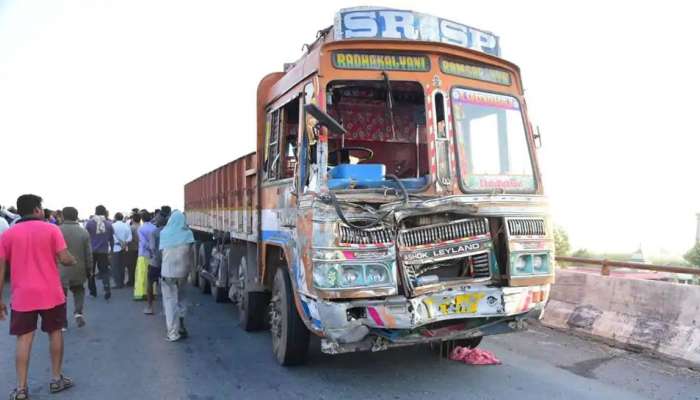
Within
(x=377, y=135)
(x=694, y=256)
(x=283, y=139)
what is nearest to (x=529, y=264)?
(x=283, y=139)

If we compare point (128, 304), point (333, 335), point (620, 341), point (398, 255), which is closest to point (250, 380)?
point (333, 335)

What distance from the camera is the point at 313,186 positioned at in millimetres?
4500

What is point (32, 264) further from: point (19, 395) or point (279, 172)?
point (279, 172)

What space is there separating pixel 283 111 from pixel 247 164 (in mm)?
1850

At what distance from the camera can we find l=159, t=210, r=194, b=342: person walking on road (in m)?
6.89

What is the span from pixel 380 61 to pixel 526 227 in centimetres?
192

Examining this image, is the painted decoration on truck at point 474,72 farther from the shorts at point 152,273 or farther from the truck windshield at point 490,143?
the shorts at point 152,273

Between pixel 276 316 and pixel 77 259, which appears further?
pixel 77 259

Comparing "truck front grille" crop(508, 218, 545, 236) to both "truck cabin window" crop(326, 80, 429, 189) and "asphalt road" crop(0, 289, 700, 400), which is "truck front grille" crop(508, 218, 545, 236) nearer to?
"truck cabin window" crop(326, 80, 429, 189)

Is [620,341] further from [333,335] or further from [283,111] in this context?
[283,111]

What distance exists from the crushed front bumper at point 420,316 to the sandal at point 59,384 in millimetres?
2334

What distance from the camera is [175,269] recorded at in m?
6.88

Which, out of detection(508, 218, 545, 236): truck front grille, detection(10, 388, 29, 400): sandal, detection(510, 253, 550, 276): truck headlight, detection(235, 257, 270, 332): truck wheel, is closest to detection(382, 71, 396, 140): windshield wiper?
detection(508, 218, 545, 236): truck front grille

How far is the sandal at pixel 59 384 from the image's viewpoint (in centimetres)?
486
